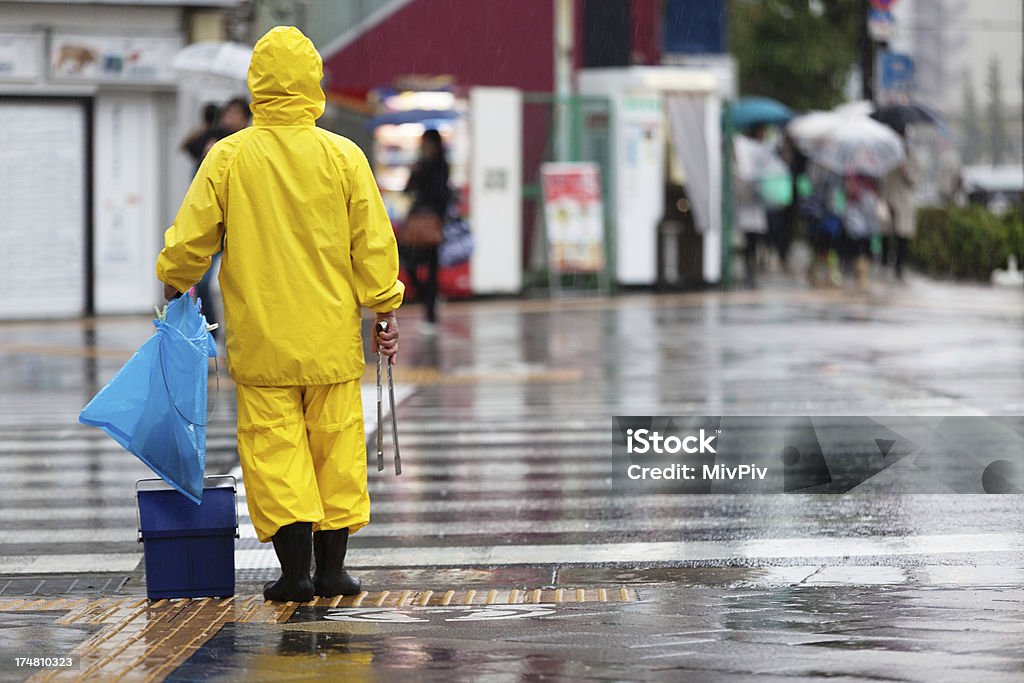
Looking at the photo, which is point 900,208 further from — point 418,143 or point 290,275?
point 290,275

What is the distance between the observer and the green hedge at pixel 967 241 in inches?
1047

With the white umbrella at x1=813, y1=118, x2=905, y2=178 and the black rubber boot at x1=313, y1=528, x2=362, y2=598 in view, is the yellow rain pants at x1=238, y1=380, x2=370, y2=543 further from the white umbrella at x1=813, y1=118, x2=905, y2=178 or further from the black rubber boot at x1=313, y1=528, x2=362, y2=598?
the white umbrella at x1=813, y1=118, x2=905, y2=178

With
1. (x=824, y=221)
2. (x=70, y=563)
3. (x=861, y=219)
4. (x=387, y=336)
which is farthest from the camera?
(x=824, y=221)

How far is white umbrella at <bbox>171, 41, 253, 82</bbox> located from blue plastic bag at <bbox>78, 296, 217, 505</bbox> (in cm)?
1186

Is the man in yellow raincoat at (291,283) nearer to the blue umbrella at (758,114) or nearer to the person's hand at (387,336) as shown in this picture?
the person's hand at (387,336)

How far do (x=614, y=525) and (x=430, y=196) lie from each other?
1068cm

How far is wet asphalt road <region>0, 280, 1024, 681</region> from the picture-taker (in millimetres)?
5500

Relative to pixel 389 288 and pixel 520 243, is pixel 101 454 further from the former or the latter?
pixel 520 243

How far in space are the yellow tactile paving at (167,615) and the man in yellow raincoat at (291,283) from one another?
20cm

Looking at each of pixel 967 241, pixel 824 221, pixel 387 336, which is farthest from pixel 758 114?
pixel 387 336

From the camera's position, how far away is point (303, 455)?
6395 millimetres
